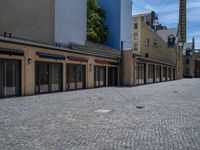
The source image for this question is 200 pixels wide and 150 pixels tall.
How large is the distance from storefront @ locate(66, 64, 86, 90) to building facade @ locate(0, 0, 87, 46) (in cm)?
454

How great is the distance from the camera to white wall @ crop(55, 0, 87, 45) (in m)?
28.7

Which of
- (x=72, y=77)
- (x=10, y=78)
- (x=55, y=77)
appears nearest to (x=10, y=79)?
(x=10, y=78)

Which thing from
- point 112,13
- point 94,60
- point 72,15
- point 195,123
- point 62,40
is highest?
point 112,13

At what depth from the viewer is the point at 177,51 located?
68062 mm

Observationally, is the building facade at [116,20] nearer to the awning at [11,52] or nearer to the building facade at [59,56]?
the building facade at [59,56]

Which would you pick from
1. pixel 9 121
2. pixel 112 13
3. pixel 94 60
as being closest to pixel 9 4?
pixel 94 60

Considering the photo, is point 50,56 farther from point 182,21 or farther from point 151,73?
point 182,21

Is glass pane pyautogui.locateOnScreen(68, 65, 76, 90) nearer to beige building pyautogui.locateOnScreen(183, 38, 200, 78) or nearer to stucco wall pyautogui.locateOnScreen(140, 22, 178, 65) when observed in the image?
stucco wall pyautogui.locateOnScreen(140, 22, 178, 65)

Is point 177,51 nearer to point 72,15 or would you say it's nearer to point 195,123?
point 72,15

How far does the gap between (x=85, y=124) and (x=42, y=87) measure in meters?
11.9

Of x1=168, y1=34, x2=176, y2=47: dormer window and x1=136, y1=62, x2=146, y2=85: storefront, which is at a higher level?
x1=168, y1=34, x2=176, y2=47: dormer window

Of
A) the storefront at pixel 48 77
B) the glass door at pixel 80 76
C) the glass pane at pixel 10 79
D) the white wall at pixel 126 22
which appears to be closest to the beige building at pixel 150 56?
the white wall at pixel 126 22

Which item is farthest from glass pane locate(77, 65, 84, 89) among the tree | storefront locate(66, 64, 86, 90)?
the tree

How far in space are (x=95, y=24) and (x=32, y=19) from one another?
688 inches
